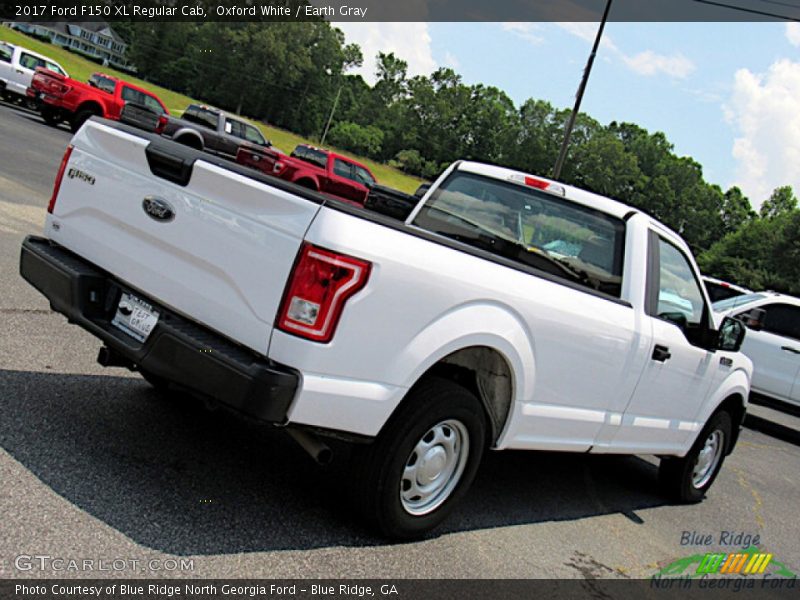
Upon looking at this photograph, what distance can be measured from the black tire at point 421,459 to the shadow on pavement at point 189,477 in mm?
170

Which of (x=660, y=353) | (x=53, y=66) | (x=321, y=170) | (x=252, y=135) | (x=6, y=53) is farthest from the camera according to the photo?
(x=252, y=135)

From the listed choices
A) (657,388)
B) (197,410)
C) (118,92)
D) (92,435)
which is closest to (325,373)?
(92,435)

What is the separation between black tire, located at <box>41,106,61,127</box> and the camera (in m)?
23.4

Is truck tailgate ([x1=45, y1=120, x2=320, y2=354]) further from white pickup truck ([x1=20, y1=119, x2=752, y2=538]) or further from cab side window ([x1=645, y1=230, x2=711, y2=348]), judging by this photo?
cab side window ([x1=645, y1=230, x2=711, y2=348])

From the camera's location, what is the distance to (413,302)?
11.5 feet

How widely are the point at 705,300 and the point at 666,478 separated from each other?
1.50 m

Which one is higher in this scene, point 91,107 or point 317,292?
point 91,107

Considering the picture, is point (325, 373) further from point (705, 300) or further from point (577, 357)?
point (705, 300)

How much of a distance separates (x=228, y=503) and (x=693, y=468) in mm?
3975

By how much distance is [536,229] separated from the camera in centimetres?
519

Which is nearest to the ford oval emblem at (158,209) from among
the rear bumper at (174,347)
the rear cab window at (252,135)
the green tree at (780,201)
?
the rear bumper at (174,347)

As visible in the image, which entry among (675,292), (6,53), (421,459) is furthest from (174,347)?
(6,53)
